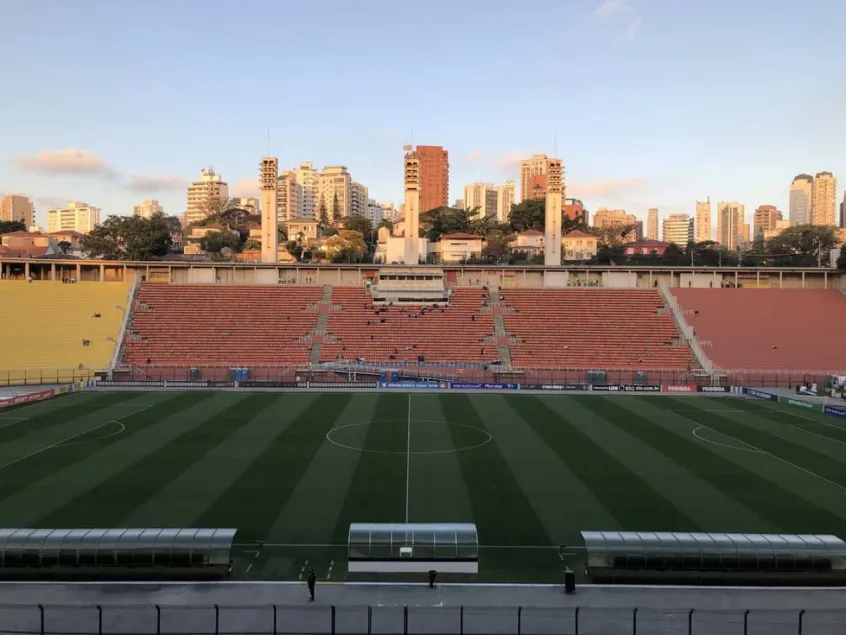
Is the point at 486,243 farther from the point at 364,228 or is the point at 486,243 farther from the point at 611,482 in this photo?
the point at 611,482

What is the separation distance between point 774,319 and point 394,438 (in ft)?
154

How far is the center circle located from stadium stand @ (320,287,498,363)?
2066cm

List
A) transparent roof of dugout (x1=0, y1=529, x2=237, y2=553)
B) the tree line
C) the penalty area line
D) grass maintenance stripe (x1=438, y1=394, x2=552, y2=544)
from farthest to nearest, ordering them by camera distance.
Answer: the tree line → grass maintenance stripe (x1=438, y1=394, x2=552, y2=544) → the penalty area line → transparent roof of dugout (x1=0, y1=529, x2=237, y2=553)

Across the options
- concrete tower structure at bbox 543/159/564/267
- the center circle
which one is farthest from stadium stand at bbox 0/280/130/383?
concrete tower structure at bbox 543/159/564/267

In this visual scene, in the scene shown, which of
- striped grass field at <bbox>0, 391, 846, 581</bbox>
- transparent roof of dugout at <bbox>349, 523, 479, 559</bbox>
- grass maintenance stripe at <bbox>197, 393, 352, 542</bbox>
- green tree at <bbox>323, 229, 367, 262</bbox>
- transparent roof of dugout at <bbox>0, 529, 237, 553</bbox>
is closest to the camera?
transparent roof of dugout at <bbox>0, 529, 237, 553</bbox>

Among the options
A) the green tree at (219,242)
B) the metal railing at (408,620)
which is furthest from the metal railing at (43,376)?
the green tree at (219,242)

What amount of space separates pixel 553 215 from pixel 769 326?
23.9 metres

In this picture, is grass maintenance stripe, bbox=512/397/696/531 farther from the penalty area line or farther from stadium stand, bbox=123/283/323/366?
stadium stand, bbox=123/283/323/366

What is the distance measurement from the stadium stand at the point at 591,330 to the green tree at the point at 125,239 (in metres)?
47.1

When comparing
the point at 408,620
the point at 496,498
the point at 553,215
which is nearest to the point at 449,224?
the point at 553,215

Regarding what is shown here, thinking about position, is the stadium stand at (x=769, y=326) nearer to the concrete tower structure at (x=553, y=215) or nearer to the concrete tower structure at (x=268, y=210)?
the concrete tower structure at (x=553, y=215)

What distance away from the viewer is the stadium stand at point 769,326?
53659 millimetres

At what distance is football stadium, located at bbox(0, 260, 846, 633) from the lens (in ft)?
48.8

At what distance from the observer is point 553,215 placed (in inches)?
2800
